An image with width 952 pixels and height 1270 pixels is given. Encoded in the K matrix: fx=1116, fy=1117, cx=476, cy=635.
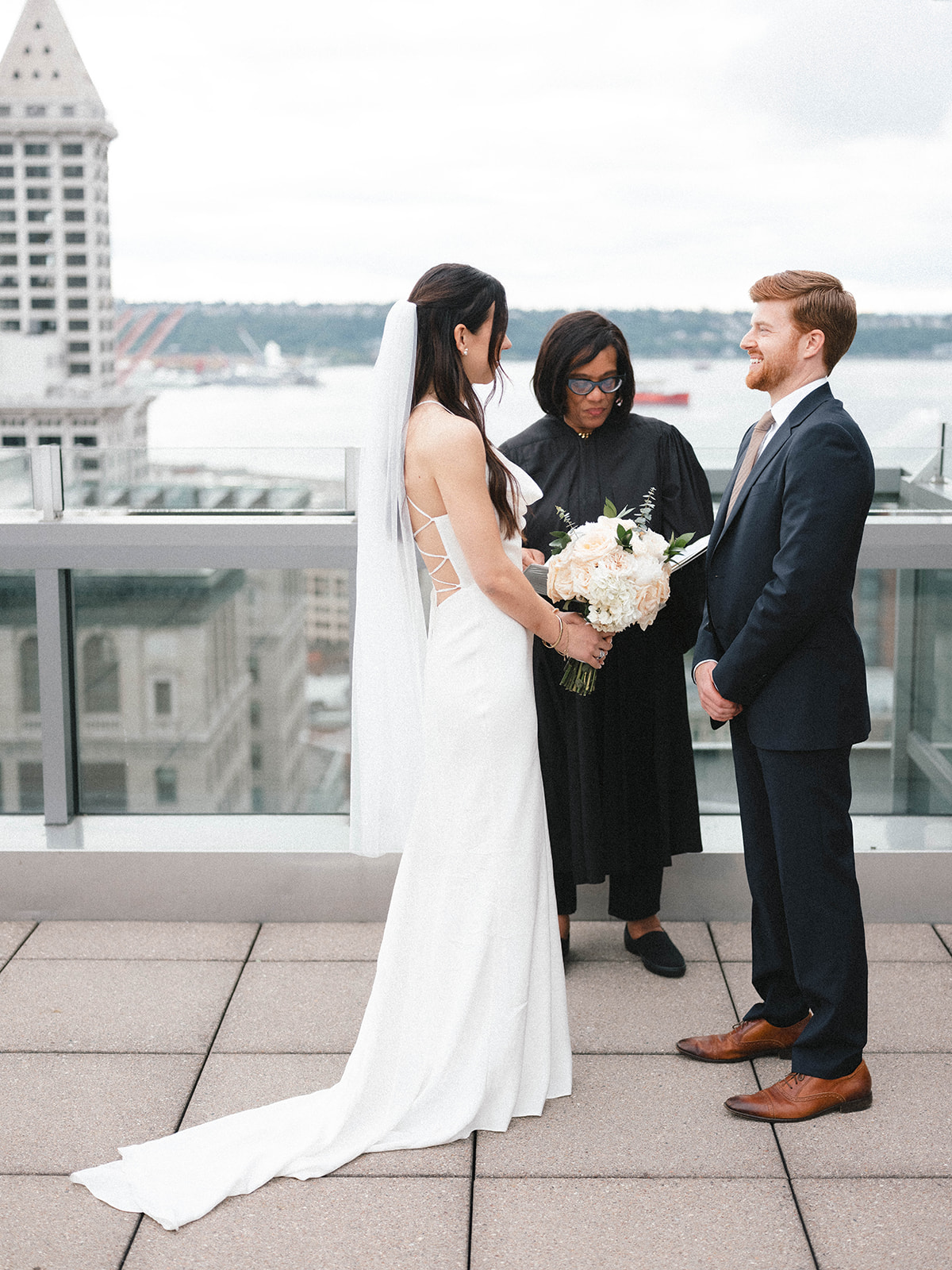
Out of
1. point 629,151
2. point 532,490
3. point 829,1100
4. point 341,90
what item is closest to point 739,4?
point 629,151

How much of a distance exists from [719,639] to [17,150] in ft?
45.9

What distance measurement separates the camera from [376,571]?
2.28 meters

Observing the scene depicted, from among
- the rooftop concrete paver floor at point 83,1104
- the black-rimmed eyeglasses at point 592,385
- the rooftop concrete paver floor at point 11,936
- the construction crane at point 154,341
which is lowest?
the rooftop concrete paver floor at point 83,1104

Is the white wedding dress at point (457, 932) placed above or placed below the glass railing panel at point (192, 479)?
below

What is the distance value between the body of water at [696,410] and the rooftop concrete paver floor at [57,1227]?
1580 mm

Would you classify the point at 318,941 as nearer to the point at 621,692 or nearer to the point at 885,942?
the point at 621,692

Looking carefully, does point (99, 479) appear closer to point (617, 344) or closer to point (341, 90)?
point (617, 344)

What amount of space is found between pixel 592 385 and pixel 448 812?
1.11m

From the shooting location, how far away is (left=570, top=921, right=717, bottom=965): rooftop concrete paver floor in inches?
122

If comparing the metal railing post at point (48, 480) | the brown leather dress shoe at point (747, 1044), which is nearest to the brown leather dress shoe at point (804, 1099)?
the brown leather dress shoe at point (747, 1044)

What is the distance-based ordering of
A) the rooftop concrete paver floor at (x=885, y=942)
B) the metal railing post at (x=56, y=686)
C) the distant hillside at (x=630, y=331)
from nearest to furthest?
the rooftop concrete paver floor at (x=885, y=942) < the metal railing post at (x=56, y=686) < the distant hillside at (x=630, y=331)

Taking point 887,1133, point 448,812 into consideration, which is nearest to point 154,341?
point 448,812

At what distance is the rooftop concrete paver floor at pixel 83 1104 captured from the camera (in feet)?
7.25

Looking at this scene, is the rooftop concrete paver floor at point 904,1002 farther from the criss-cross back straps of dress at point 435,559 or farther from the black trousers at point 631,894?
the criss-cross back straps of dress at point 435,559
